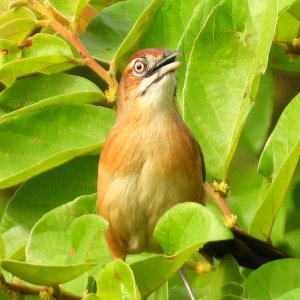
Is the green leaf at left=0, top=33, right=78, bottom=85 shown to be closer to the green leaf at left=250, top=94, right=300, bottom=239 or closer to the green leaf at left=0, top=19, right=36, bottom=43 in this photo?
the green leaf at left=0, top=19, right=36, bottom=43

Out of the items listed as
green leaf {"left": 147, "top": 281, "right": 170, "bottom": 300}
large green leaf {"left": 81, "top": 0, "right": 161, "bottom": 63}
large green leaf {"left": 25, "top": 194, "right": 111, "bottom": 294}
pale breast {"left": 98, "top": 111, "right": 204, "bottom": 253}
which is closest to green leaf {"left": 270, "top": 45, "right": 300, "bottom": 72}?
pale breast {"left": 98, "top": 111, "right": 204, "bottom": 253}

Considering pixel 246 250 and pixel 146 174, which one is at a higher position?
pixel 146 174

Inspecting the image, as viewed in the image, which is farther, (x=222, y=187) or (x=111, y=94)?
(x=111, y=94)

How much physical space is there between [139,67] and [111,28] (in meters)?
0.27

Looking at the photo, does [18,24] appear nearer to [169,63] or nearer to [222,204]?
[169,63]

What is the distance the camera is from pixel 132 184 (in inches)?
151

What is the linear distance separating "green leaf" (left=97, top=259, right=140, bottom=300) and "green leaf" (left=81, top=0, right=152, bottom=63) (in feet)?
4.88

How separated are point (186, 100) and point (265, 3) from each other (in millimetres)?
517

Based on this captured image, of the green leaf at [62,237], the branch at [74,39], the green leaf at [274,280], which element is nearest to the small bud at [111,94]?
the branch at [74,39]

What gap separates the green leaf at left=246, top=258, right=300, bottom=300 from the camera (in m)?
3.08

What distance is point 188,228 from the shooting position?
278cm

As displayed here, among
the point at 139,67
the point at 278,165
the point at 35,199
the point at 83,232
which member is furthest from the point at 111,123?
the point at 83,232

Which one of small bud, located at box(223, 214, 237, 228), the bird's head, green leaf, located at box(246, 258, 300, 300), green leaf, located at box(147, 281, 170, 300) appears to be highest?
the bird's head

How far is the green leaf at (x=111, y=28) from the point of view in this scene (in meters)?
4.07
